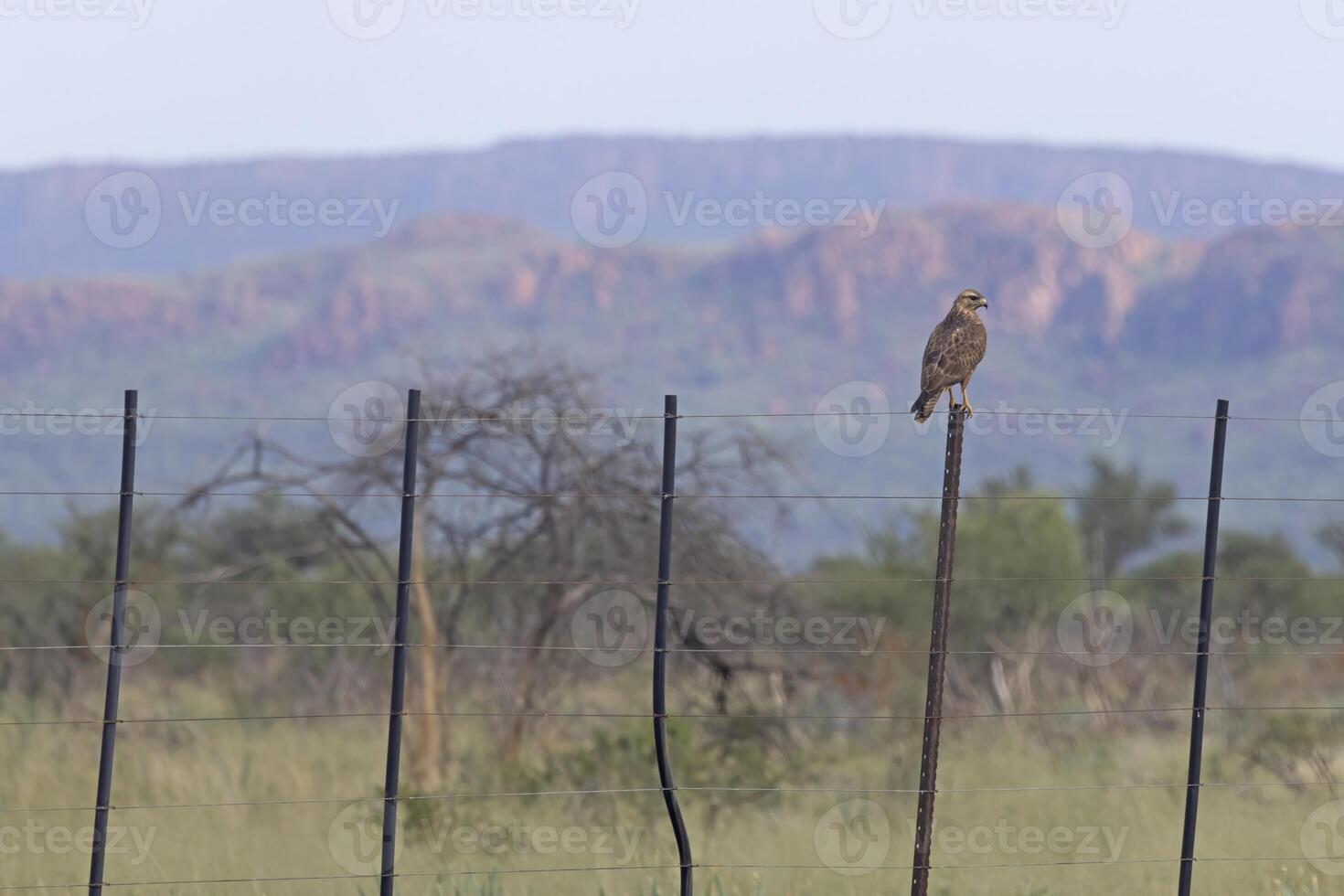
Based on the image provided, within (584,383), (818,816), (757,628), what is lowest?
(818,816)

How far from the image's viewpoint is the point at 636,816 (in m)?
11.8

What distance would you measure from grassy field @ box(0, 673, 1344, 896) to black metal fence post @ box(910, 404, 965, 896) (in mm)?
1132

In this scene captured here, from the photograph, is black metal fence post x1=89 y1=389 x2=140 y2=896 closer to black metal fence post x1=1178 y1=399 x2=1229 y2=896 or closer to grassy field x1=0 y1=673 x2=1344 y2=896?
grassy field x1=0 y1=673 x2=1344 y2=896

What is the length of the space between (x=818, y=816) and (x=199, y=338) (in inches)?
5060

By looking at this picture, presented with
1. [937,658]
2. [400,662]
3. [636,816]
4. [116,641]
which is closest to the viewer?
[116,641]

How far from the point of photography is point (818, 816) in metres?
11.9

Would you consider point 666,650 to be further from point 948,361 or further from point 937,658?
point 948,361

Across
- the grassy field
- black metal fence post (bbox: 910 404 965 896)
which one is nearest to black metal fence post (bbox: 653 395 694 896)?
black metal fence post (bbox: 910 404 965 896)

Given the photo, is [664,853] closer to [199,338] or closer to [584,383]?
[584,383]

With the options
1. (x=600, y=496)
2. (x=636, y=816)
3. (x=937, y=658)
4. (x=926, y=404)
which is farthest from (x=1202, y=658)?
(x=636, y=816)

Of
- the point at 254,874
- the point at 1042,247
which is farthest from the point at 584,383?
the point at 1042,247

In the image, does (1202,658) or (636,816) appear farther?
(636,816)

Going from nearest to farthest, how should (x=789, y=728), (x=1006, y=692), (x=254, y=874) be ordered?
(x=254, y=874) < (x=789, y=728) < (x=1006, y=692)

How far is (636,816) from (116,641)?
622 cm
